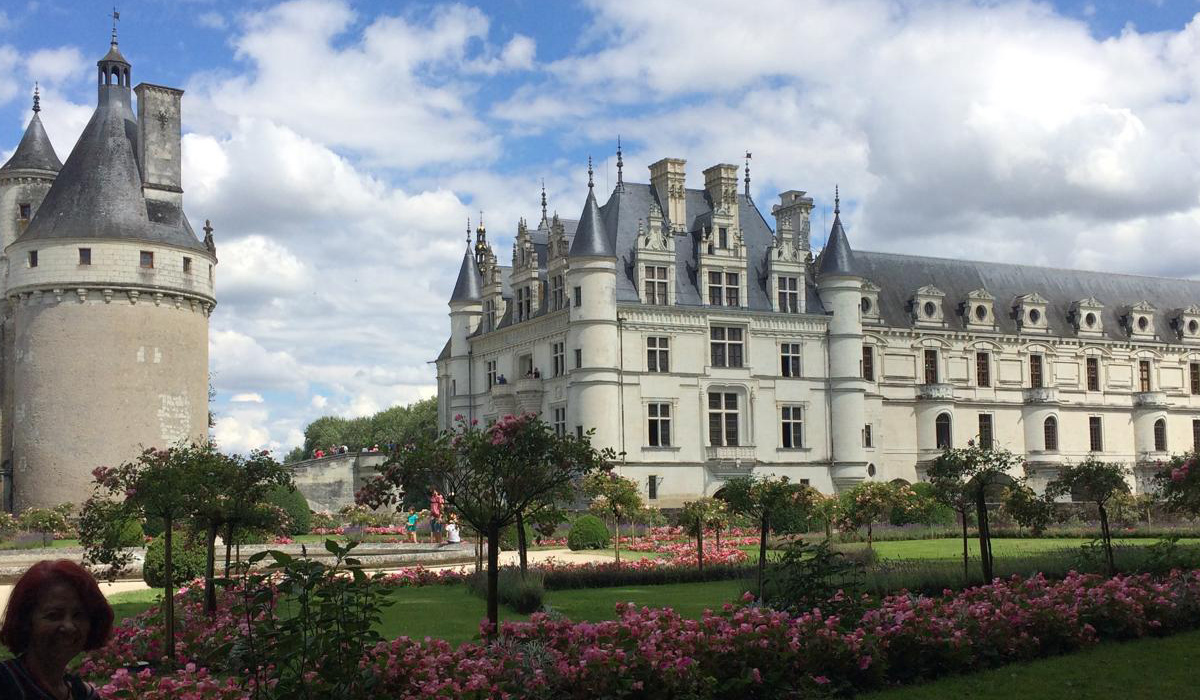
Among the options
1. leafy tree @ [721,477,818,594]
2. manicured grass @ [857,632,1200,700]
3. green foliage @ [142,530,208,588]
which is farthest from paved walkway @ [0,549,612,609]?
manicured grass @ [857,632,1200,700]

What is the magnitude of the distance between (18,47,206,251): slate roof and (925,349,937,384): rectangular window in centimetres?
2880

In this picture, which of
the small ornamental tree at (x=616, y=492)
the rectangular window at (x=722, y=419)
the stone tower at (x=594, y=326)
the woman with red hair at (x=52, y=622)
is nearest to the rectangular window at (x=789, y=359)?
the rectangular window at (x=722, y=419)

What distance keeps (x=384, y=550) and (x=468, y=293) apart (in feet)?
73.1

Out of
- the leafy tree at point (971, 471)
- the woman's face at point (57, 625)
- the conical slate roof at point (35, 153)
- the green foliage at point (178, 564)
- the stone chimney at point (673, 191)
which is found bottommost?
the green foliage at point (178, 564)

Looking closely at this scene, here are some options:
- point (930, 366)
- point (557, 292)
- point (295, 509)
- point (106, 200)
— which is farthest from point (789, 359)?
point (106, 200)

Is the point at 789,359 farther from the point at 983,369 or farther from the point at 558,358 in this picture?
the point at 983,369

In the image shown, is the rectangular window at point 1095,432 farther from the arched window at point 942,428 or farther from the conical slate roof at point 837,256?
the conical slate roof at point 837,256

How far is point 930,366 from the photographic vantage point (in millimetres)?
51188

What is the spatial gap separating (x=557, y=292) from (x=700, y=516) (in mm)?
20655

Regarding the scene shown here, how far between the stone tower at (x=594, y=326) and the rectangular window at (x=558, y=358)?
148 cm

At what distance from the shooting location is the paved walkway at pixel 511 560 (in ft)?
74.7

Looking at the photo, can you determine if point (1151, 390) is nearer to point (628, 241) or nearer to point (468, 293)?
point (628, 241)

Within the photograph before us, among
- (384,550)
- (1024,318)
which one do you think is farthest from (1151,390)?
(384,550)

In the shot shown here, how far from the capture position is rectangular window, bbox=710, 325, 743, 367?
44.5 m
